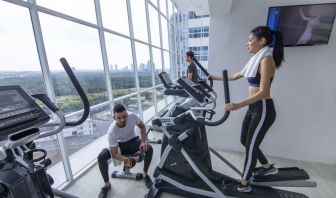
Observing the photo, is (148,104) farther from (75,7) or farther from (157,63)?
(75,7)

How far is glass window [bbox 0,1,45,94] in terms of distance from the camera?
5.51ft

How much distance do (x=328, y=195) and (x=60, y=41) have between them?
363cm

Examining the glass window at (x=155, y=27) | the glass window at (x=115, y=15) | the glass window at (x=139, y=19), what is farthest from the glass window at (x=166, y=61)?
the glass window at (x=115, y=15)

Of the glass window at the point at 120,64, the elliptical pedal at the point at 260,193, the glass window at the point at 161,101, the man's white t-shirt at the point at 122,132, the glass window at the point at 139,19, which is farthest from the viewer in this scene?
the glass window at the point at 161,101

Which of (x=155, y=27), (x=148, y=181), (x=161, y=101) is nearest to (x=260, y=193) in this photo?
(x=148, y=181)

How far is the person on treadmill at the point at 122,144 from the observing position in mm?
2049

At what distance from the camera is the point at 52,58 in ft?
6.96

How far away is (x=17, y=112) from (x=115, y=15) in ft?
9.71

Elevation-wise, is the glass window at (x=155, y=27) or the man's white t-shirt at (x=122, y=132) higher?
the glass window at (x=155, y=27)

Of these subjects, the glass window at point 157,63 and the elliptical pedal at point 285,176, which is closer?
the elliptical pedal at point 285,176

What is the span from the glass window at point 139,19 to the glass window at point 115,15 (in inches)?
11.6

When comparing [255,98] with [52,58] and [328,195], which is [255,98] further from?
[52,58]

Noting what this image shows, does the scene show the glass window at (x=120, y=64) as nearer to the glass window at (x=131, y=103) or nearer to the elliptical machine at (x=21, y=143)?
the glass window at (x=131, y=103)

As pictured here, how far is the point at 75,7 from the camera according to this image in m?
2.43
